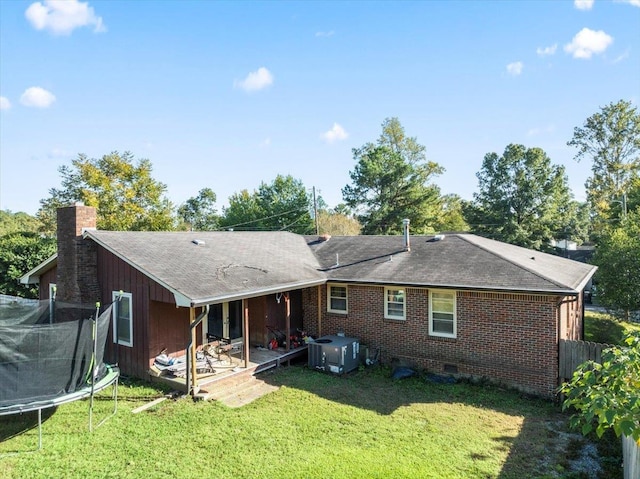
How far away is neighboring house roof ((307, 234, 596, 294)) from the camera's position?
10375mm

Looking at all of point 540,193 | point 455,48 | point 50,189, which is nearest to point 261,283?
point 455,48

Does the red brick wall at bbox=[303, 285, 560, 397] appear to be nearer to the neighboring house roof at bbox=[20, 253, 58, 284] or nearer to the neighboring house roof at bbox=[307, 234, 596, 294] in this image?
the neighboring house roof at bbox=[307, 234, 596, 294]

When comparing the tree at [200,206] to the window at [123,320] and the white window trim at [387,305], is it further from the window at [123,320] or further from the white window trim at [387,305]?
the white window trim at [387,305]

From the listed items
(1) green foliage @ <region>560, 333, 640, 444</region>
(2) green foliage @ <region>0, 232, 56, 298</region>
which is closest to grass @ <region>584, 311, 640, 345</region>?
(1) green foliage @ <region>560, 333, 640, 444</region>

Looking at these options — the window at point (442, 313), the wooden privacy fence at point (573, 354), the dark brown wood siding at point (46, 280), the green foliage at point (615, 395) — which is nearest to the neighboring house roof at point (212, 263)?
the dark brown wood siding at point (46, 280)

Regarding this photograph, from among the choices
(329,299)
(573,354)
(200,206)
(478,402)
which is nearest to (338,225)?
(329,299)

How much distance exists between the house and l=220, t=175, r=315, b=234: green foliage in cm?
2771

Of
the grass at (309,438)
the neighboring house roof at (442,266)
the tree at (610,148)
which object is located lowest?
the grass at (309,438)

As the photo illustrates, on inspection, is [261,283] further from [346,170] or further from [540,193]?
[540,193]

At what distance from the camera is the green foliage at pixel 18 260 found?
65.6 feet

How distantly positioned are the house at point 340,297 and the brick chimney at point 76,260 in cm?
3

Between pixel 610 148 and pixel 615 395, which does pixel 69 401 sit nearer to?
pixel 615 395

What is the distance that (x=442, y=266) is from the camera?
39.5ft

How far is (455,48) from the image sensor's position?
14.3 m
